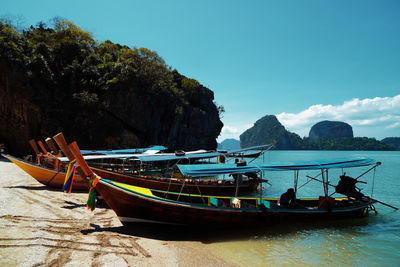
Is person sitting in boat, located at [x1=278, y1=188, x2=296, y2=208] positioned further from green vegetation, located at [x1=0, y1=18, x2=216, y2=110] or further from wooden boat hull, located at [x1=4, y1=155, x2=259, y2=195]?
green vegetation, located at [x1=0, y1=18, x2=216, y2=110]

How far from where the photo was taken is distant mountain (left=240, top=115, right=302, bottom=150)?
169 m

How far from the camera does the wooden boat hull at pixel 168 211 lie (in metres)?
7.34

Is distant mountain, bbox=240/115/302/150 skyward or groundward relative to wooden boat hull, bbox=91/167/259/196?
skyward

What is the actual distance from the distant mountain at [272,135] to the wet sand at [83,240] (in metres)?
161

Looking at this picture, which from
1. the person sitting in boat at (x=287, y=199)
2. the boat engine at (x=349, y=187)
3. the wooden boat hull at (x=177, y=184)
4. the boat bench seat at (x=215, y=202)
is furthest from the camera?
the wooden boat hull at (x=177, y=184)

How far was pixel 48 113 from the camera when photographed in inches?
1099

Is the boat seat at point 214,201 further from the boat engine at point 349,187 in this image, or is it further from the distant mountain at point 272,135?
the distant mountain at point 272,135

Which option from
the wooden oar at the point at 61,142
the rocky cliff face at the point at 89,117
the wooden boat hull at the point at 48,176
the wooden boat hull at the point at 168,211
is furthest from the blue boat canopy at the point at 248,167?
the rocky cliff face at the point at 89,117

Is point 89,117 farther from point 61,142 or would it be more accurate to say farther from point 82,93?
point 61,142

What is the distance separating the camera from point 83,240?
6.20 meters

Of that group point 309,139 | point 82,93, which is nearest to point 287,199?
point 82,93

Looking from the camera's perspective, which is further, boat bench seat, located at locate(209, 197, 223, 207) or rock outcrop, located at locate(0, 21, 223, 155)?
rock outcrop, located at locate(0, 21, 223, 155)

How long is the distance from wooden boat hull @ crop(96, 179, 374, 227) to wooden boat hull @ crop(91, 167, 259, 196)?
2.74m

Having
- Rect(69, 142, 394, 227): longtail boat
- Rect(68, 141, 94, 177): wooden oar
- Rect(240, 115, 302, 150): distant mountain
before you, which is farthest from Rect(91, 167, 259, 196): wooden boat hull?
Rect(240, 115, 302, 150): distant mountain
